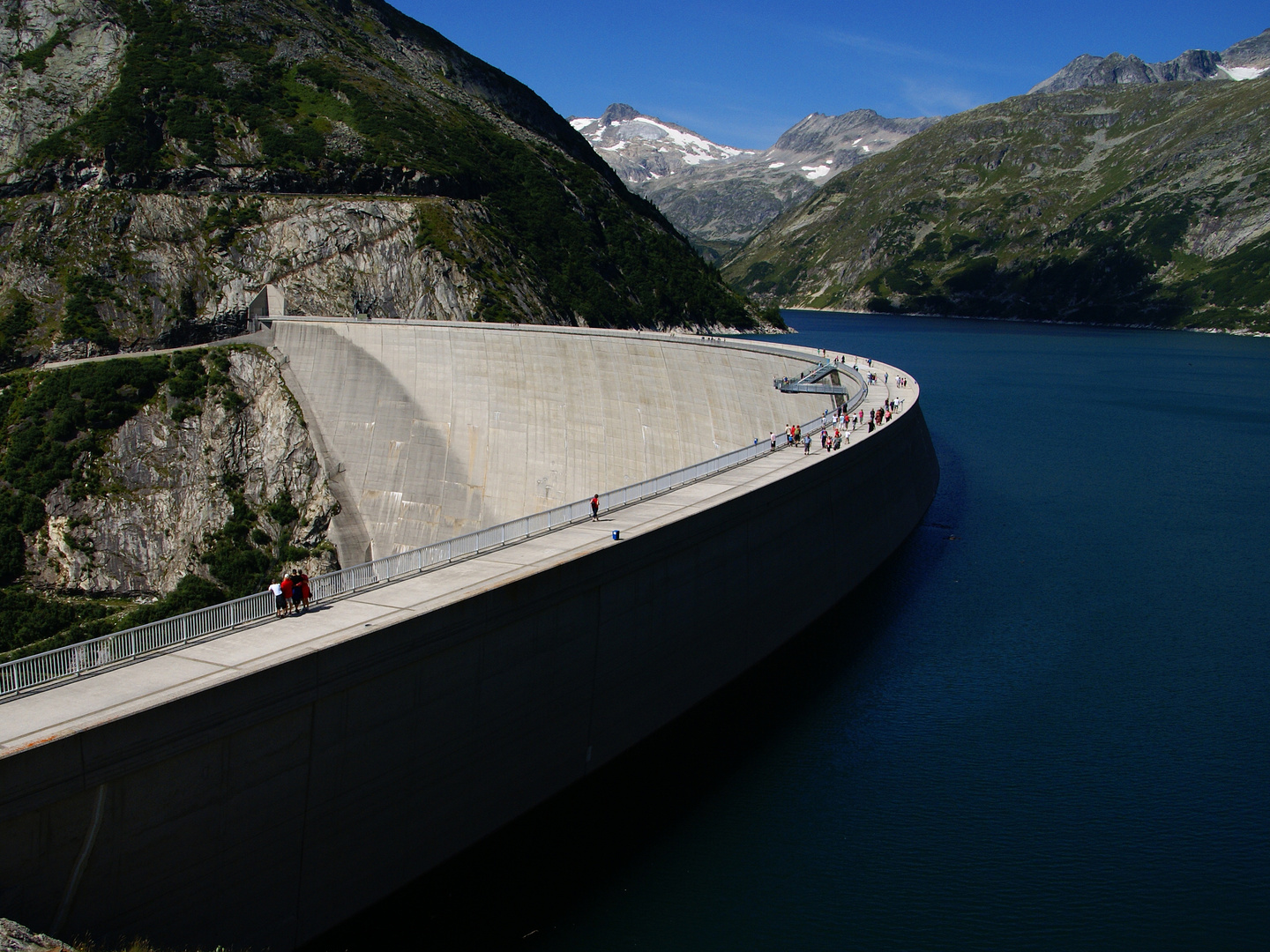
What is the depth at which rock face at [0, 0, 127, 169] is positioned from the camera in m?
81.4

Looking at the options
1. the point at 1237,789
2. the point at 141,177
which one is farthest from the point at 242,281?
the point at 1237,789

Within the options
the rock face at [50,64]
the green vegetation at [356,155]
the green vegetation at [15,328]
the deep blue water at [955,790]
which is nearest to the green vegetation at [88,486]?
the green vegetation at [15,328]

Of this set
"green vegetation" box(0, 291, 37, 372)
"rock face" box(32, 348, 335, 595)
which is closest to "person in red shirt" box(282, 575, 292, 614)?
"rock face" box(32, 348, 335, 595)

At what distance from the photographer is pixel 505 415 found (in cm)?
5538

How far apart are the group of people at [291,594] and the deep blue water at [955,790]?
628cm

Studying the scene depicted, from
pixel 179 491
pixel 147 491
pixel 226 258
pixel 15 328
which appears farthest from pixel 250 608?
pixel 226 258

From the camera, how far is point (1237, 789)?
24984mm

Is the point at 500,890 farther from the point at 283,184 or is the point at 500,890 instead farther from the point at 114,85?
the point at 114,85

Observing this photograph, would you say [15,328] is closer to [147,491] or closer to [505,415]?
Answer: [147,491]

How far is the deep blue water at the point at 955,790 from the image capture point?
20.5 metres

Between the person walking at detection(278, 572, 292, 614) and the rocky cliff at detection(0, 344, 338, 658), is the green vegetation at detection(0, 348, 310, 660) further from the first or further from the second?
the person walking at detection(278, 572, 292, 614)

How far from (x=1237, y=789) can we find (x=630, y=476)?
30555 millimetres

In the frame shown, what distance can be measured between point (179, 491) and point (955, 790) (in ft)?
161

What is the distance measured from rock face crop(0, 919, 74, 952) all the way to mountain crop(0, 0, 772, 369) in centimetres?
6414
